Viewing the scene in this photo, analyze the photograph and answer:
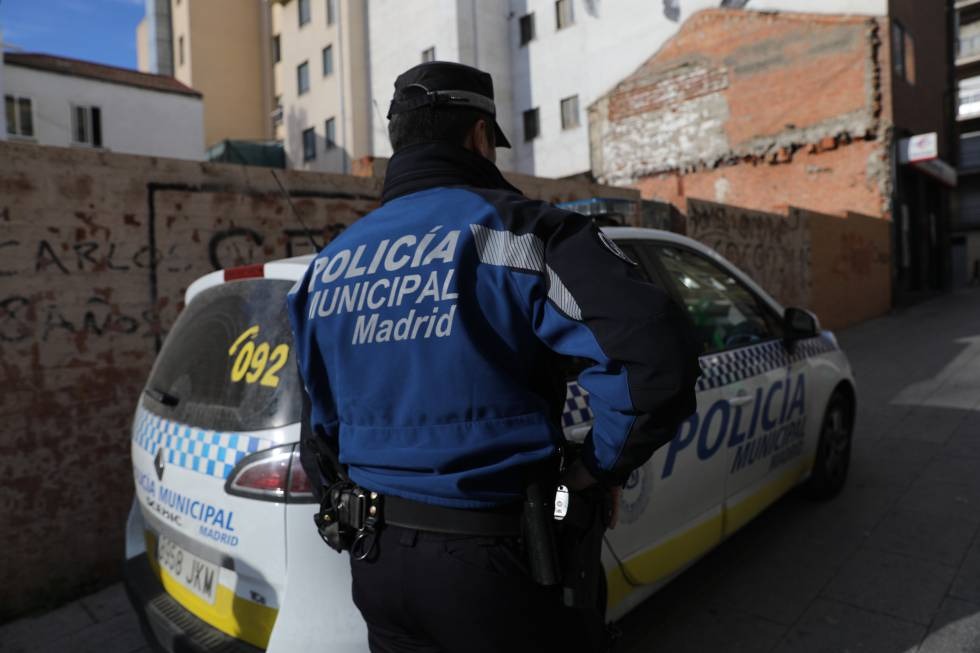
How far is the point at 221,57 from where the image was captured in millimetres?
33875

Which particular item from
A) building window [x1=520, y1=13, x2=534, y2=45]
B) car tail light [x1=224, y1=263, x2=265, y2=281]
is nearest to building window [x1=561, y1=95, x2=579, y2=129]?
building window [x1=520, y1=13, x2=534, y2=45]

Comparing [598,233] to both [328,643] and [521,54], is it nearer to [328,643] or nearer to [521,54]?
[328,643]

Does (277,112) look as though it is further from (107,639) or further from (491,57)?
(107,639)

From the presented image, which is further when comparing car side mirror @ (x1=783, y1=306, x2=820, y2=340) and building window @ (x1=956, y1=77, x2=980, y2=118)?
building window @ (x1=956, y1=77, x2=980, y2=118)

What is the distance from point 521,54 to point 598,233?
2722 centimetres

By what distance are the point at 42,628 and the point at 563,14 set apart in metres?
25.6

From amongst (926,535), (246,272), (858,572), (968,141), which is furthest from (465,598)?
(968,141)

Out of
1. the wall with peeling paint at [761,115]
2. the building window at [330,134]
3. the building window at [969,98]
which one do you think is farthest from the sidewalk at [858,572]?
the building window at [969,98]

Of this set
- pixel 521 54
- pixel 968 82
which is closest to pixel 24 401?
pixel 521 54

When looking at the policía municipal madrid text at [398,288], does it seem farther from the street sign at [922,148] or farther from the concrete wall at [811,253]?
the street sign at [922,148]

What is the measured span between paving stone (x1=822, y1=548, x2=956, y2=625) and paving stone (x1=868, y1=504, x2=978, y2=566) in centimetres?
10

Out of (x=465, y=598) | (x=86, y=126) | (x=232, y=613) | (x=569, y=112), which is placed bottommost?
(x=232, y=613)

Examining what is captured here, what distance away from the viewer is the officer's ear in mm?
1603

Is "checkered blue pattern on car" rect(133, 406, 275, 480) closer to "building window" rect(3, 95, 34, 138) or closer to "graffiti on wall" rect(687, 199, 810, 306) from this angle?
"graffiti on wall" rect(687, 199, 810, 306)
